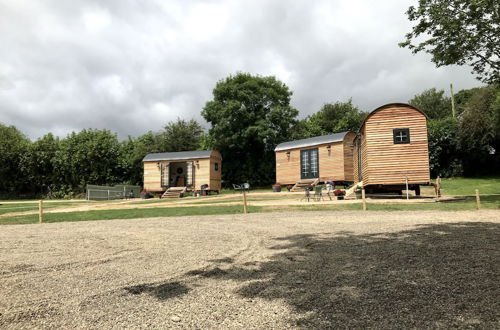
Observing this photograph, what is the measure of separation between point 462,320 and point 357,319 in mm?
1012

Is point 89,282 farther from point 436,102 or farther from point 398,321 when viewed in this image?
point 436,102

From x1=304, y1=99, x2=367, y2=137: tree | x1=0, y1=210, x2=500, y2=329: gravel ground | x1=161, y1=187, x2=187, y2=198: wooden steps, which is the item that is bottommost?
x1=0, y1=210, x2=500, y2=329: gravel ground

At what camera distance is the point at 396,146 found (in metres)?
18.4

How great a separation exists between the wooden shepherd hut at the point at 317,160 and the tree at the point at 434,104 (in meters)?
30.2

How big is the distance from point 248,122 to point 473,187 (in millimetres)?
21451

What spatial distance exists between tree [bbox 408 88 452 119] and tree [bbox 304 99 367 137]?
11.8 m

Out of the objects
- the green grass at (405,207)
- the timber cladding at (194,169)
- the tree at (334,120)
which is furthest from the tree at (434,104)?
the green grass at (405,207)

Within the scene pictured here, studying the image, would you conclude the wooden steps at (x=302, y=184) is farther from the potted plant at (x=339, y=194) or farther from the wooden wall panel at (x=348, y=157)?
the potted plant at (x=339, y=194)

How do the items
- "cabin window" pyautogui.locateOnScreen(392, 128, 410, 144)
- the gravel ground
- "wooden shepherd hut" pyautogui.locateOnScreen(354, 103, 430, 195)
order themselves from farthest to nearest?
"cabin window" pyautogui.locateOnScreen(392, 128, 410, 144) → "wooden shepherd hut" pyautogui.locateOnScreen(354, 103, 430, 195) → the gravel ground

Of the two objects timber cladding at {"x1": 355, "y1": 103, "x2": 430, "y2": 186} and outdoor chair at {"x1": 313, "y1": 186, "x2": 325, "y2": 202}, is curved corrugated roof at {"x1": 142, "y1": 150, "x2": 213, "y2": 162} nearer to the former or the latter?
outdoor chair at {"x1": 313, "y1": 186, "x2": 325, "y2": 202}

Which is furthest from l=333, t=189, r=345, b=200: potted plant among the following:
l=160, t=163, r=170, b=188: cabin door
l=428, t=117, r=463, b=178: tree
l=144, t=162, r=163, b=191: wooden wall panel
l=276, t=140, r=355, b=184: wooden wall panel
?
l=144, t=162, r=163, b=191: wooden wall panel

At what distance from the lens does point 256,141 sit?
3725 cm

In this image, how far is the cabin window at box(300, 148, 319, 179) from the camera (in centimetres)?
2719

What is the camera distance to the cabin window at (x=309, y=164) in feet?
89.2
